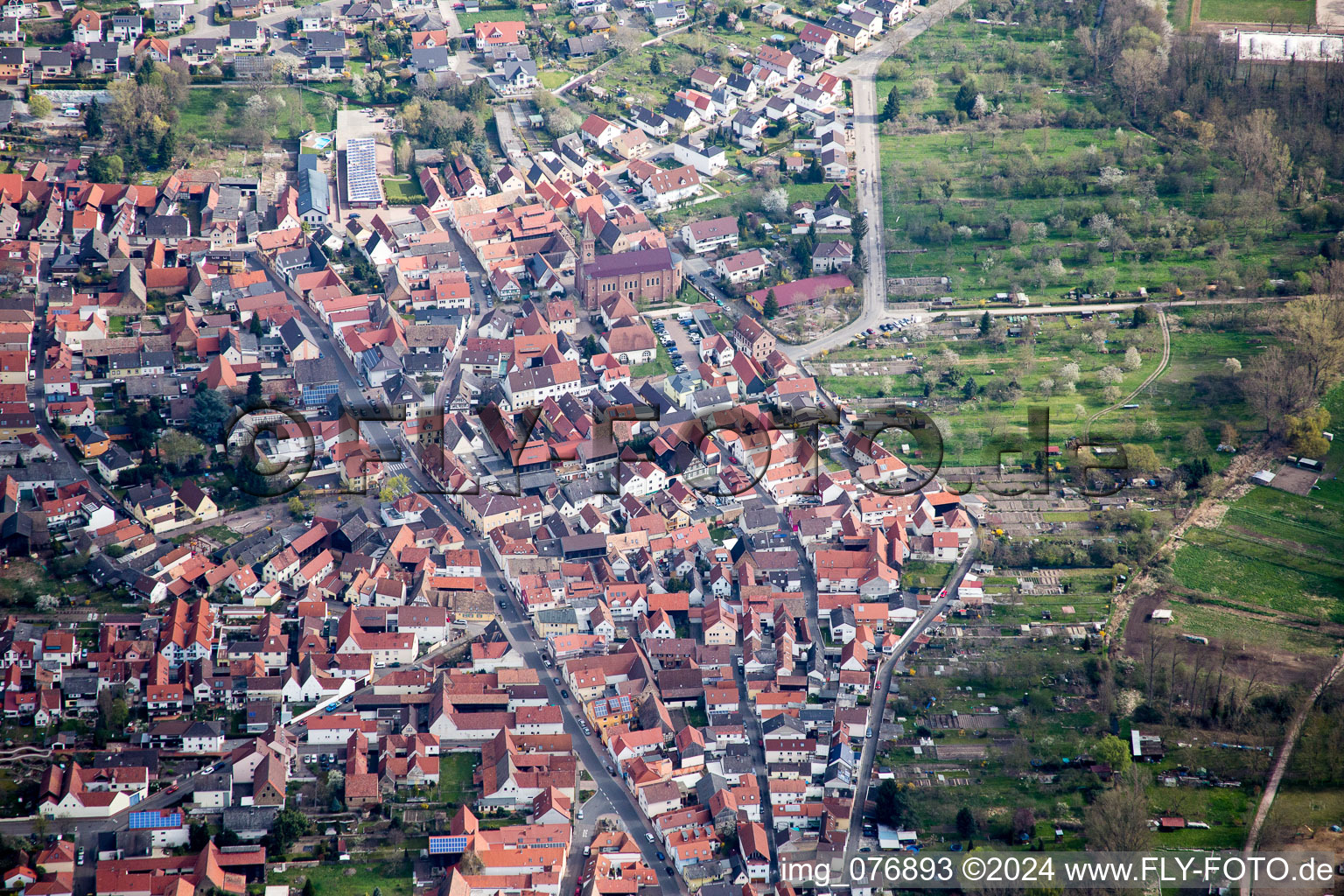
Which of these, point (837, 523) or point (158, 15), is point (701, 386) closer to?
point (837, 523)

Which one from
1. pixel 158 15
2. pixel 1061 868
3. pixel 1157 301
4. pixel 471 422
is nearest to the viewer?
pixel 1061 868

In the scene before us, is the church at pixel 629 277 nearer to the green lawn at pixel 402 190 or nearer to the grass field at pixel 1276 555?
the green lawn at pixel 402 190

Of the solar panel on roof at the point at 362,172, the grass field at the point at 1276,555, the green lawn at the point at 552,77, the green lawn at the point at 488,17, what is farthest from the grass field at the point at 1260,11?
the solar panel on roof at the point at 362,172

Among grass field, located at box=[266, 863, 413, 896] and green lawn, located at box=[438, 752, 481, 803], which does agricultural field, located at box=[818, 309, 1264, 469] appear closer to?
green lawn, located at box=[438, 752, 481, 803]

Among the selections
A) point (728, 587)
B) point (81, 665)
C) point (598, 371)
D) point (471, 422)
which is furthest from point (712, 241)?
point (81, 665)

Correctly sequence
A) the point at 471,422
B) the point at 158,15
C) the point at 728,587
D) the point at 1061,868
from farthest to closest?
the point at 158,15 → the point at 471,422 → the point at 728,587 → the point at 1061,868
